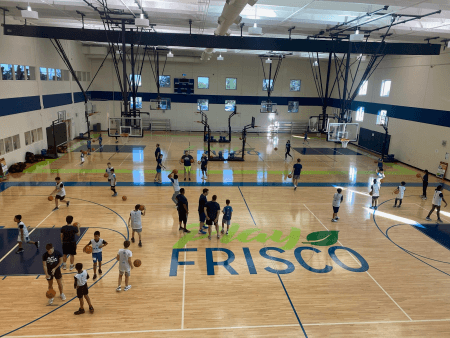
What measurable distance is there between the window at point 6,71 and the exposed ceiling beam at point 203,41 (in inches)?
72.6

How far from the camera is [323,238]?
11391mm

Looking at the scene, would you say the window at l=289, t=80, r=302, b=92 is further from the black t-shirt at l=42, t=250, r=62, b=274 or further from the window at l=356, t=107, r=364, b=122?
the black t-shirt at l=42, t=250, r=62, b=274

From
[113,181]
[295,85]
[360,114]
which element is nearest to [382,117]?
[360,114]

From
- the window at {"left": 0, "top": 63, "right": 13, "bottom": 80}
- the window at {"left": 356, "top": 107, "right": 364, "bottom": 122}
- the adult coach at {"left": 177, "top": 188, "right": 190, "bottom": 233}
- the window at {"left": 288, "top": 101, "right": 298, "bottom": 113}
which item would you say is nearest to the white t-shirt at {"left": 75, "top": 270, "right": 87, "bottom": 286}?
the adult coach at {"left": 177, "top": 188, "right": 190, "bottom": 233}

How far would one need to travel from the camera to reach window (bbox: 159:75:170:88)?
115 ft

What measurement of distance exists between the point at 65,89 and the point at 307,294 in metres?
25.8

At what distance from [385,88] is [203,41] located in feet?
55.7

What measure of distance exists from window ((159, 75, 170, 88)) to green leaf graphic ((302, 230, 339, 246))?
1097 inches

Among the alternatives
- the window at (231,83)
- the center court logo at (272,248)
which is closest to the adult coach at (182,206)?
the center court logo at (272,248)

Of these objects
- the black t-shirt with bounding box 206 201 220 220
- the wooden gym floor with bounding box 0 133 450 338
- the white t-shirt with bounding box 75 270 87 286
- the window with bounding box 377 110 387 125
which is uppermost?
the window with bounding box 377 110 387 125

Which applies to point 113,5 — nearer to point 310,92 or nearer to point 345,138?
point 345,138

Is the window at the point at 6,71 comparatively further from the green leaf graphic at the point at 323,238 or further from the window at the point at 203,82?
the window at the point at 203,82

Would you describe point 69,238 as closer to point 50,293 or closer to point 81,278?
point 50,293

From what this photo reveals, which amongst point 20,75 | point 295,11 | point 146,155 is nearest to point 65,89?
point 20,75
